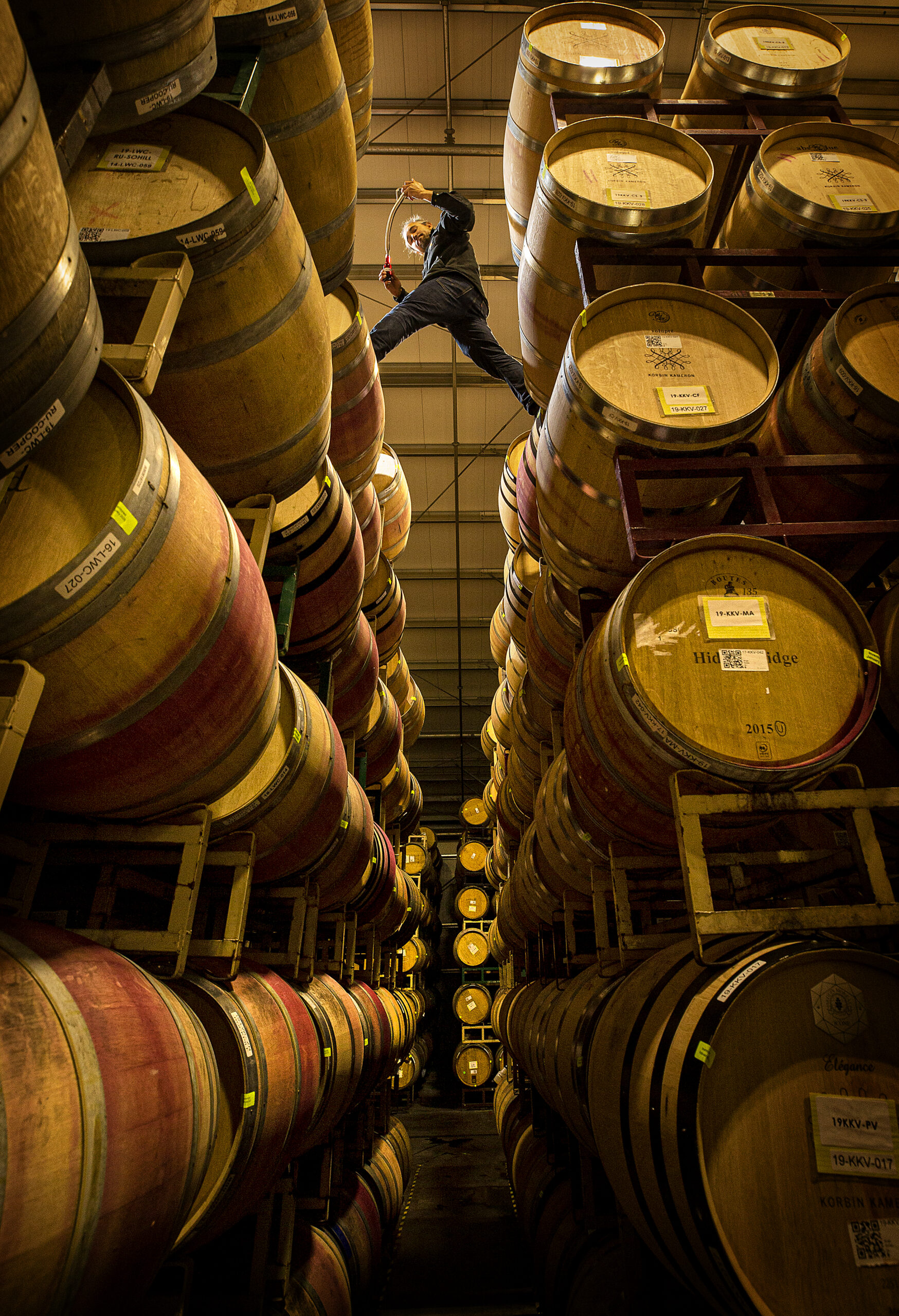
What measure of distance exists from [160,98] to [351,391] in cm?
203

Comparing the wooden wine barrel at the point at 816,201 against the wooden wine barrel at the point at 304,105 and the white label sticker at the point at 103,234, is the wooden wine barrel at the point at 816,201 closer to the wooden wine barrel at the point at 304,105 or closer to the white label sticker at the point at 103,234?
the wooden wine barrel at the point at 304,105

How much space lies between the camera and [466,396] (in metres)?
12.8

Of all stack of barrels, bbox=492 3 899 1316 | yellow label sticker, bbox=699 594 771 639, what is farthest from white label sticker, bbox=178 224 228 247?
yellow label sticker, bbox=699 594 771 639

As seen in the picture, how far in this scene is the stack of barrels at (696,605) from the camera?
1.59m

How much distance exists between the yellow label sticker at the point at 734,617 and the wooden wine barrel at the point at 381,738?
148 inches

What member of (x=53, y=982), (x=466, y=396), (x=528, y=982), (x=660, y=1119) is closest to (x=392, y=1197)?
(x=528, y=982)

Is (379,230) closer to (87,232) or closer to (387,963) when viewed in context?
(87,232)

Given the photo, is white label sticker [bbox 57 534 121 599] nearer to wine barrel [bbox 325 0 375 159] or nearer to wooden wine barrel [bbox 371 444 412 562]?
wine barrel [bbox 325 0 375 159]

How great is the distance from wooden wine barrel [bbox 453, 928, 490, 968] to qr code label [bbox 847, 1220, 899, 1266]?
13736mm

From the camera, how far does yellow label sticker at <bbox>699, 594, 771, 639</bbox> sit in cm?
207

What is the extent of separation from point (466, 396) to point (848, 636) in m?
11.8

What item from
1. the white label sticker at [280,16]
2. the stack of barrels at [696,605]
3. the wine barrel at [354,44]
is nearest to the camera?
the stack of barrels at [696,605]

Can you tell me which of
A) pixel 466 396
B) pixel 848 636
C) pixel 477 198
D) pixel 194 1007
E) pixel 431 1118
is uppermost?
pixel 477 198

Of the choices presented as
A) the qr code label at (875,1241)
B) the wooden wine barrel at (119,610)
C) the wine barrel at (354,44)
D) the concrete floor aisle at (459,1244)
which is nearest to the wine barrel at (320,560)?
the wooden wine barrel at (119,610)
